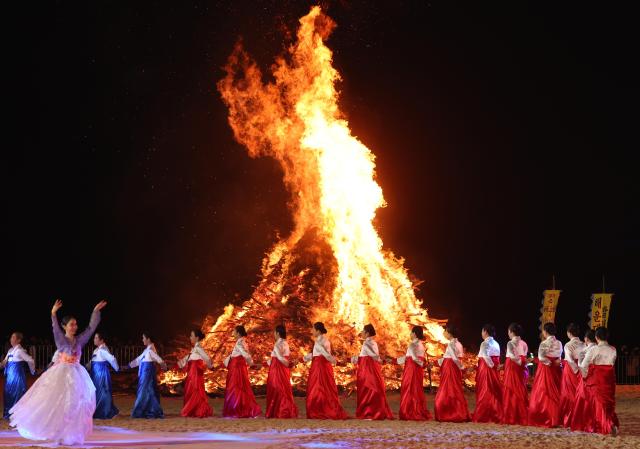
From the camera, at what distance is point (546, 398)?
1284 cm

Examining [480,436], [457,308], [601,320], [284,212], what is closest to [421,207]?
[457,308]

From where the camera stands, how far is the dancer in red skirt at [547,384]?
504 inches

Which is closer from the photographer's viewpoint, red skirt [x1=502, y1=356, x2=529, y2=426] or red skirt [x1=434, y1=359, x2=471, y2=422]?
red skirt [x1=502, y1=356, x2=529, y2=426]

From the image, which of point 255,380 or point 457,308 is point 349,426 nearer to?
point 255,380

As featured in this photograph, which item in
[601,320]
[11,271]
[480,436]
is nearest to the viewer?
[480,436]

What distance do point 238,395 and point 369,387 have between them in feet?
7.42

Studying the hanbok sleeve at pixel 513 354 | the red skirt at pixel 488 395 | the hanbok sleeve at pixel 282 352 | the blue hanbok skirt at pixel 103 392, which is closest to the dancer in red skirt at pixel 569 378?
the hanbok sleeve at pixel 513 354

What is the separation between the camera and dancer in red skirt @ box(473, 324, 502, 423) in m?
13.4

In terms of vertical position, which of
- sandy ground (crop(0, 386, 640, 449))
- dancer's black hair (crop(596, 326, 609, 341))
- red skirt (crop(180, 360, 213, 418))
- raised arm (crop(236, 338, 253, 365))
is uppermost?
dancer's black hair (crop(596, 326, 609, 341))

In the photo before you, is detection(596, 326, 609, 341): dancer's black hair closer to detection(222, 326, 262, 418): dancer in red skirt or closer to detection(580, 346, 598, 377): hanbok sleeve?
detection(580, 346, 598, 377): hanbok sleeve

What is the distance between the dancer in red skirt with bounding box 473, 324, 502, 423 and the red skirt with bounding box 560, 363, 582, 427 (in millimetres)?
1112

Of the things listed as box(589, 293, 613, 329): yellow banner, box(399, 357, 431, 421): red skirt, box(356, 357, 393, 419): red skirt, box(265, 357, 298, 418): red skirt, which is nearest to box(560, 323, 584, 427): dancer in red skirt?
box(399, 357, 431, 421): red skirt

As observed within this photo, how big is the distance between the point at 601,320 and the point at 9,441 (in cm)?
1704

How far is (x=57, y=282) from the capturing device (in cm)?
3178
